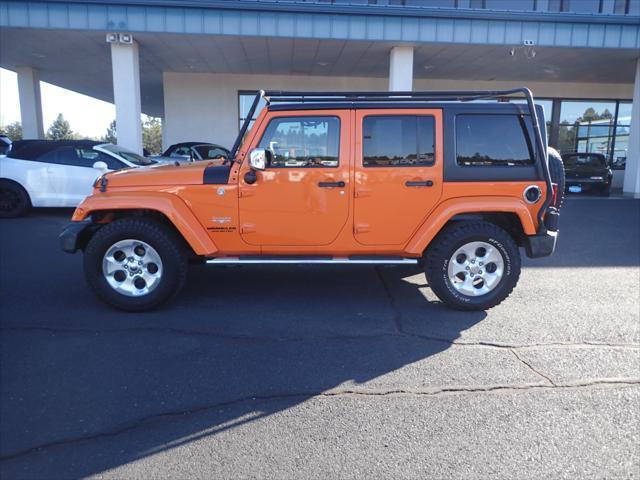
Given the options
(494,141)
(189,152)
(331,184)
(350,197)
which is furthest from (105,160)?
(494,141)

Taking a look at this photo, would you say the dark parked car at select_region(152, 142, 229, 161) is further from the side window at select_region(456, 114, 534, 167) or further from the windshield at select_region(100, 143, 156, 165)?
the side window at select_region(456, 114, 534, 167)

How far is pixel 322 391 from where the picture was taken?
3.41 meters

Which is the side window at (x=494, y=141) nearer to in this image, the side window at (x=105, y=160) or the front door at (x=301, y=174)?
the front door at (x=301, y=174)

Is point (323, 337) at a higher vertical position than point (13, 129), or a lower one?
lower

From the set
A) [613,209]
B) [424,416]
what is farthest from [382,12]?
[424,416]

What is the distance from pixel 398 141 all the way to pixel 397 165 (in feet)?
0.78

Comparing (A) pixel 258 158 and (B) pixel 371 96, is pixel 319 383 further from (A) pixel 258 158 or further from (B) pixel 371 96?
(B) pixel 371 96

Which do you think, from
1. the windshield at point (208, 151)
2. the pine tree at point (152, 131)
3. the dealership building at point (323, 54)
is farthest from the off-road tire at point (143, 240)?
the pine tree at point (152, 131)

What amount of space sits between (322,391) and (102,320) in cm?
243

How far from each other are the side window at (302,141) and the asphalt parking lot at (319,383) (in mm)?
1461

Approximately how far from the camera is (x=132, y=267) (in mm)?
4918

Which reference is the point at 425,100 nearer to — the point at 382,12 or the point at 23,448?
the point at 23,448

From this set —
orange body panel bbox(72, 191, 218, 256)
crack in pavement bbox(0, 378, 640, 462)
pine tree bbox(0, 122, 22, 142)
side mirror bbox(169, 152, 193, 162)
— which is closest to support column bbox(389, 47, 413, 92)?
side mirror bbox(169, 152, 193, 162)

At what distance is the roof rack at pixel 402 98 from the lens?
15.9ft
